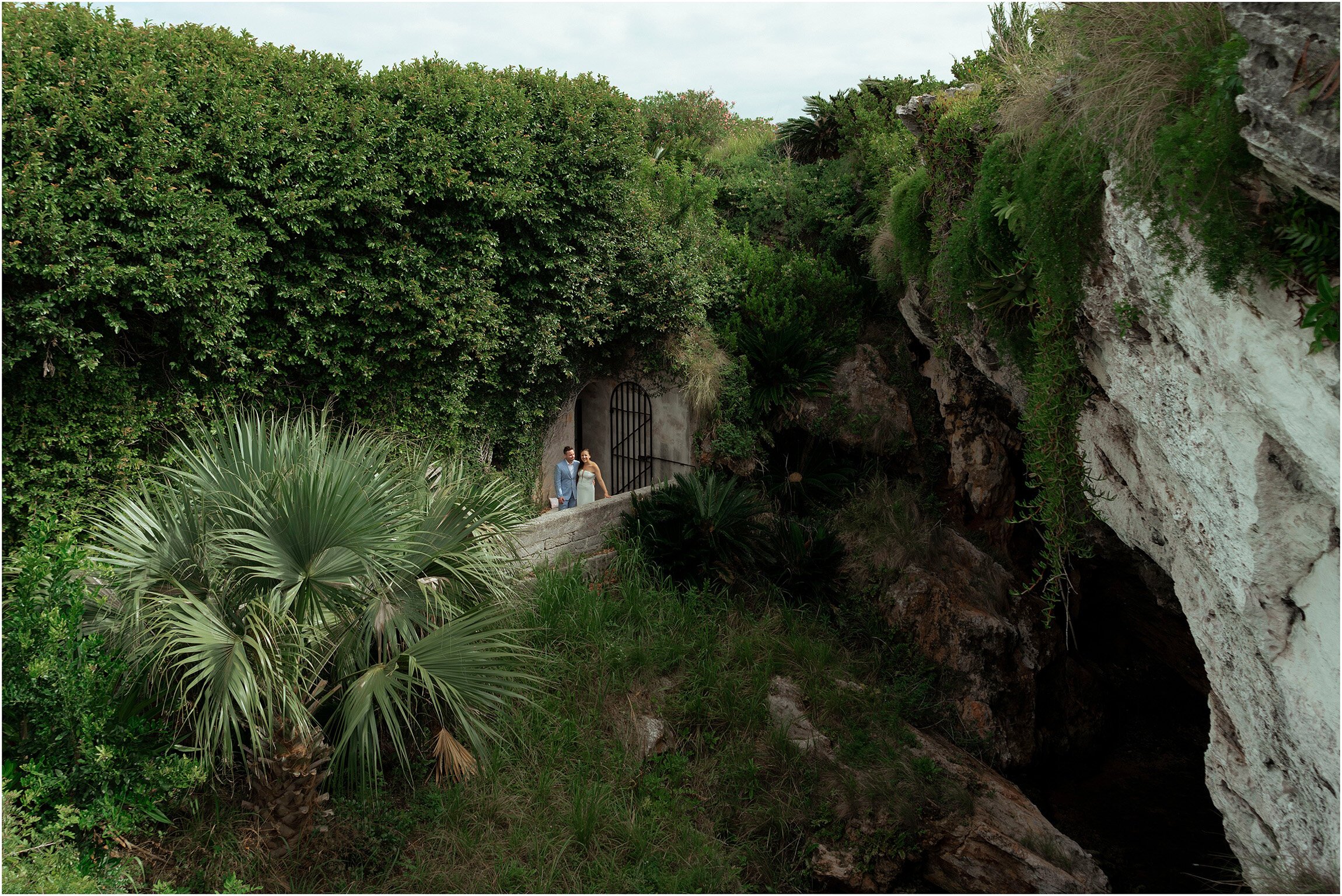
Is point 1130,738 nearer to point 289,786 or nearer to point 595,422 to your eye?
point 595,422

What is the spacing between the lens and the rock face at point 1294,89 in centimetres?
367

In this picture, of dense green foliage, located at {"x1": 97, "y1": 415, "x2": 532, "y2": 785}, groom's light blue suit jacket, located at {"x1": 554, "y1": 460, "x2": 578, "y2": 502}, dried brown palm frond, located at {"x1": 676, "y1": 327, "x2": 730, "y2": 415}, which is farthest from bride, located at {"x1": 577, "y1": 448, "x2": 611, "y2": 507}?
dense green foliage, located at {"x1": 97, "y1": 415, "x2": 532, "y2": 785}

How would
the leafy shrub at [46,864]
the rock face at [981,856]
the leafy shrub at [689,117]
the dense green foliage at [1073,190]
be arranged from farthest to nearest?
the leafy shrub at [689,117] → the rock face at [981,856] → the leafy shrub at [46,864] → the dense green foliage at [1073,190]

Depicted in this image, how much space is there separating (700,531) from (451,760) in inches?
171

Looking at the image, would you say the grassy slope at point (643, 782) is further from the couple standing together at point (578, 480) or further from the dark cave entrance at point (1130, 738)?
the dark cave entrance at point (1130, 738)

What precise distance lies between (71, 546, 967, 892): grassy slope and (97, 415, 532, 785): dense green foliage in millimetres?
600

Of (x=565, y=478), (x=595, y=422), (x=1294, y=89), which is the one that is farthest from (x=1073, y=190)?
(x=595, y=422)

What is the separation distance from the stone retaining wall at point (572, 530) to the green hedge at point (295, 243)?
5.48ft

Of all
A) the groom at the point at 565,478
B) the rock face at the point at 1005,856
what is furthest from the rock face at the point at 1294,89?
the groom at the point at 565,478

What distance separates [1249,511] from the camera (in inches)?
192

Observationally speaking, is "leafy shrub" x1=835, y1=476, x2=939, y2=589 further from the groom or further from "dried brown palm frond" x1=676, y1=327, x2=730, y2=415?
the groom

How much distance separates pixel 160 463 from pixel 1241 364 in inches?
346

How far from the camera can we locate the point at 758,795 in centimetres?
806

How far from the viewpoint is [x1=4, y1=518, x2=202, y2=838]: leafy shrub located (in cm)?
546
